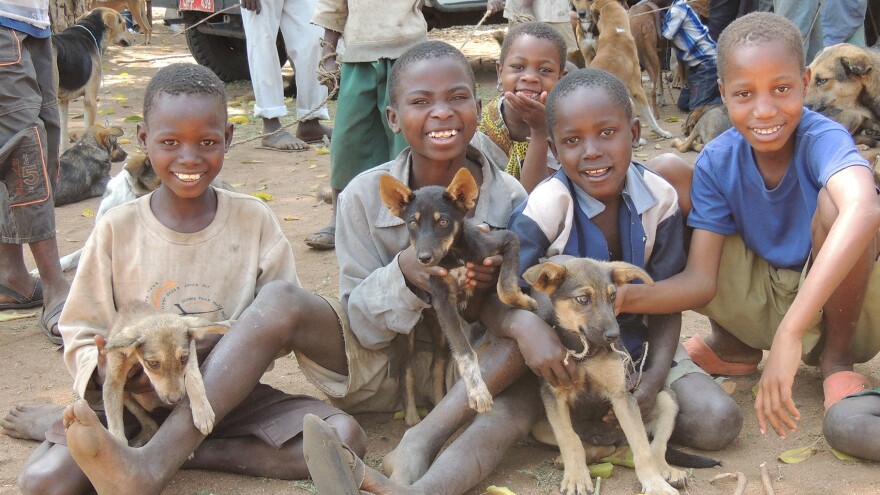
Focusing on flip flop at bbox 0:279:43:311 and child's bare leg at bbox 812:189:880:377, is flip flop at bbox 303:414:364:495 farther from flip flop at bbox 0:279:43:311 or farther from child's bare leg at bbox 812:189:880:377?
flip flop at bbox 0:279:43:311

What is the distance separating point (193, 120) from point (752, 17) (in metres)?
2.26

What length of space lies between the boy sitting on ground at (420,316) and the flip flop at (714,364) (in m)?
1.02

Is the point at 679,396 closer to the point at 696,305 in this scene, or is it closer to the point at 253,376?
the point at 696,305

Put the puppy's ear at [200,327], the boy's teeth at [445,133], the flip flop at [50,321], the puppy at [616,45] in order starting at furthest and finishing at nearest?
the puppy at [616,45] → the flip flop at [50,321] → the boy's teeth at [445,133] → the puppy's ear at [200,327]

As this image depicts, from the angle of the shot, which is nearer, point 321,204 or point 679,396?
point 679,396

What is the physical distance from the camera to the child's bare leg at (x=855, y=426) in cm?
310

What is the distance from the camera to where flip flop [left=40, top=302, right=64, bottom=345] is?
472cm

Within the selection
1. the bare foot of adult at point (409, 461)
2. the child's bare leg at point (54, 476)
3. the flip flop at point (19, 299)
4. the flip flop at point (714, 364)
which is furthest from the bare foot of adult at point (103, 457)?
the flip flop at point (19, 299)

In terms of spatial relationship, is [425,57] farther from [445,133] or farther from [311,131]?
[311,131]

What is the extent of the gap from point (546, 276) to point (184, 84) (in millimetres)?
Result: 1506

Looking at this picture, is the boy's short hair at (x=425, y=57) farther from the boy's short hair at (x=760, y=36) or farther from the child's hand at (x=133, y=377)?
the child's hand at (x=133, y=377)

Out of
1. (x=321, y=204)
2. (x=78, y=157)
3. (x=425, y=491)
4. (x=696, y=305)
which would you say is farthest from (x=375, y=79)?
(x=78, y=157)

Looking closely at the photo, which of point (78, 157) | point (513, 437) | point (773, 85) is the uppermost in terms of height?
point (773, 85)

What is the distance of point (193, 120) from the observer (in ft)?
11.0
